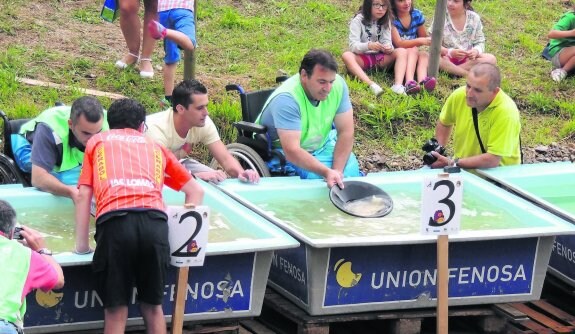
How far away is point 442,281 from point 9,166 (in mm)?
2745

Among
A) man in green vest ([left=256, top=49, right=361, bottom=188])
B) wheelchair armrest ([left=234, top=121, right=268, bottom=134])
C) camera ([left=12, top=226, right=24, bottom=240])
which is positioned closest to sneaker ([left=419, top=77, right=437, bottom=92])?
man in green vest ([left=256, top=49, right=361, bottom=188])

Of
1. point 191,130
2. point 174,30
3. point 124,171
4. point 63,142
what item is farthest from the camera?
point 174,30

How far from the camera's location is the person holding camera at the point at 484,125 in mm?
7492

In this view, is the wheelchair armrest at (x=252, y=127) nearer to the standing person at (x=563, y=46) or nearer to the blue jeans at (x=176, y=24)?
the blue jeans at (x=176, y=24)

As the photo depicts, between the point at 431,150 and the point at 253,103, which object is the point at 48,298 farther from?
the point at 431,150

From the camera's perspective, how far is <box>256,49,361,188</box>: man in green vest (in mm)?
7117

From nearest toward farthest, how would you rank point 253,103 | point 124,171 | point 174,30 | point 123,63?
point 124,171 → point 253,103 → point 174,30 → point 123,63

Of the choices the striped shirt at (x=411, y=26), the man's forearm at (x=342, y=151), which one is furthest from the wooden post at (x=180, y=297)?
the striped shirt at (x=411, y=26)

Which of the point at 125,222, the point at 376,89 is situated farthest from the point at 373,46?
the point at 125,222

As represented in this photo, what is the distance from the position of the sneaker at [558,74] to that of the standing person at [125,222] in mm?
5761

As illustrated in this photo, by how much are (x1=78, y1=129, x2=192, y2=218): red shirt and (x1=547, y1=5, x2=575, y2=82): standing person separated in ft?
18.9

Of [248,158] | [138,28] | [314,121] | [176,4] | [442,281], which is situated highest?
[176,4]

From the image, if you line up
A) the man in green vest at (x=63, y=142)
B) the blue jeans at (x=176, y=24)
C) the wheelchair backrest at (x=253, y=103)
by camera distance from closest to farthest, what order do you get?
1. the man in green vest at (x=63, y=142)
2. the wheelchair backrest at (x=253, y=103)
3. the blue jeans at (x=176, y=24)

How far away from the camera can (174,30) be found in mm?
8312
